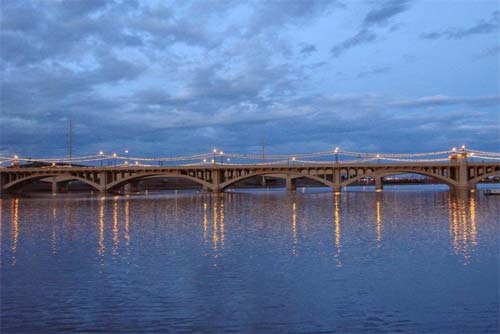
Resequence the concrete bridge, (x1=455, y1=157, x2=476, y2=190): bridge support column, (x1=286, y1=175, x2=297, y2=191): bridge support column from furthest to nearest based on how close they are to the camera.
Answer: (x1=286, y1=175, x2=297, y2=191): bridge support column
the concrete bridge
(x1=455, y1=157, x2=476, y2=190): bridge support column

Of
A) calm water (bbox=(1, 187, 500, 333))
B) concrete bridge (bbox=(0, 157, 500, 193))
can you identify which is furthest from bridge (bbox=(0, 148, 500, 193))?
calm water (bbox=(1, 187, 500, 333))

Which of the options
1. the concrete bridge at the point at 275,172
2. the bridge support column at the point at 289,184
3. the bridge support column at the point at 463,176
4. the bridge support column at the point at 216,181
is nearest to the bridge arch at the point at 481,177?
the concrete bridge at the point at 275,172

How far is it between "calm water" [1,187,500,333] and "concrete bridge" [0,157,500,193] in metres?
65.1

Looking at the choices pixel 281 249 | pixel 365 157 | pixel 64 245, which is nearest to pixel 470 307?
pixel 281 249

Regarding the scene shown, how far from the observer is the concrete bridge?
299 feet

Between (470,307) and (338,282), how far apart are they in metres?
3.64

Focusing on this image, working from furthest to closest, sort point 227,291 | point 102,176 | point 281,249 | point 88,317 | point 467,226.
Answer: point 102,176, point 467,226, point 281,249, point 227,291, point 88,317

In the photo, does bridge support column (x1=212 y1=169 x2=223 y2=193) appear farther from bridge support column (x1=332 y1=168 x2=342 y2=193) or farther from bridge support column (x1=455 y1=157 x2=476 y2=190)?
bridge support column (x1=455 y1=157 x2=476 y2=190)

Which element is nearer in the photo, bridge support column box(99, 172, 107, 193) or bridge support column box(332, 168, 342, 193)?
bridge support column box(332, 168, 342, 193)

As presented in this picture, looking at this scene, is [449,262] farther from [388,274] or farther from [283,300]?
[283,300]

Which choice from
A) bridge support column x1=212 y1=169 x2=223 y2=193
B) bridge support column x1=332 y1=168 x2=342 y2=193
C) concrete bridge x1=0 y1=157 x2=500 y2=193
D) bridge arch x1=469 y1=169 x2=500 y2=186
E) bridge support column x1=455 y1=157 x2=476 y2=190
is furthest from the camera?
bridge support column x1=212 y1=169 x2=223 y2=193

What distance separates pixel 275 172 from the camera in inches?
3644

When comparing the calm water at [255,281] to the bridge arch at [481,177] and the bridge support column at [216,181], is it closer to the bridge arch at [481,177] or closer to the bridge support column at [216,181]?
the bridge support column at [216,181]

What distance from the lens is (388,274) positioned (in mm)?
16094
